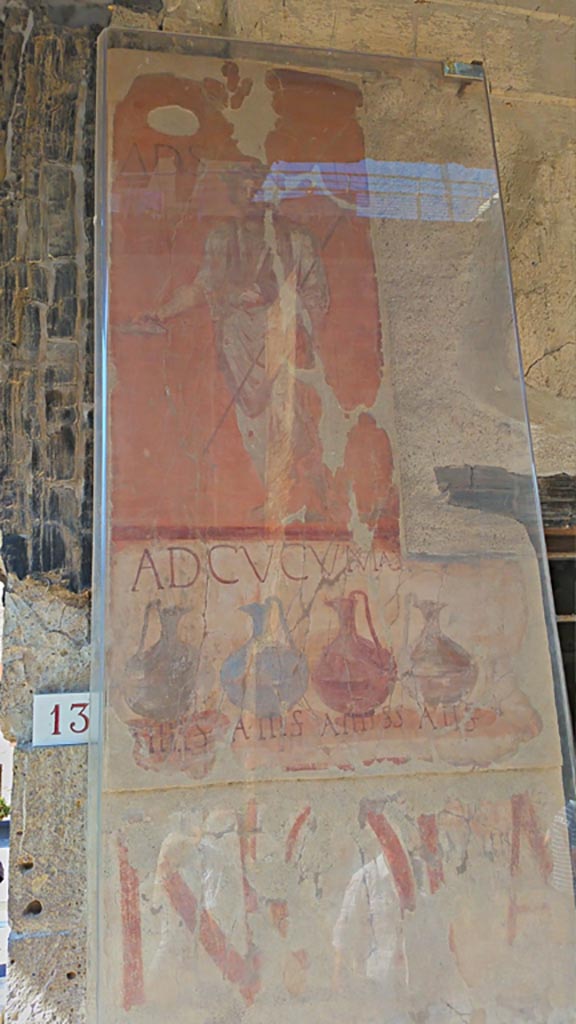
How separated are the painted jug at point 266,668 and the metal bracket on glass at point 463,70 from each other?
139cm

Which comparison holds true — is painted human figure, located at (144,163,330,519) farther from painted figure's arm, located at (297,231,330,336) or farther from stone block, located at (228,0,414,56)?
stone block, located at (228,0,414,56)

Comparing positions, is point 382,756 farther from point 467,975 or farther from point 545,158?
point 545,158

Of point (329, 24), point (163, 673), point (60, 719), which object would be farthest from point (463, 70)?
point (60, 719)

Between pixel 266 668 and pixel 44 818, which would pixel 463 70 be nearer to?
pixel 266 668

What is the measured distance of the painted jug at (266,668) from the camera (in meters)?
1.65

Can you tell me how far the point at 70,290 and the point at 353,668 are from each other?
1036mm

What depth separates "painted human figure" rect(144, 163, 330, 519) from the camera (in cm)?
177

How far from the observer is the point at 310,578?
173 cm

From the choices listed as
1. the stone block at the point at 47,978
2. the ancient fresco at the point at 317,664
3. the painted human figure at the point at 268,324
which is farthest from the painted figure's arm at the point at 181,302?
the stone block at the point at 47,978

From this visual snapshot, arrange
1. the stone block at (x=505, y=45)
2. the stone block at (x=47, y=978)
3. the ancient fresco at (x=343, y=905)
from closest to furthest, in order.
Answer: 1. the ancient fresco at (x=343, y=905)
2. the stone block at (x=47, y=978)
3. the stone block at (x=505, y=45)

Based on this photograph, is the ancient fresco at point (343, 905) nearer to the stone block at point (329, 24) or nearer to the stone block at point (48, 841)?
the stone block at point (48, 841)

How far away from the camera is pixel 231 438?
1.75 meters

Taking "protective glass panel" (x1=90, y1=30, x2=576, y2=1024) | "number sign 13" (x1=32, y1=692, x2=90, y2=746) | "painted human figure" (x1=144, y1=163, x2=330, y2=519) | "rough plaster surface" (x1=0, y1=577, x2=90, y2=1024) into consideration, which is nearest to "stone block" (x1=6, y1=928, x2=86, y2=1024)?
"rough plaster surface" (x1=0, y1=577, x2=90, y2=1024)

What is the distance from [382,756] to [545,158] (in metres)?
1.59
